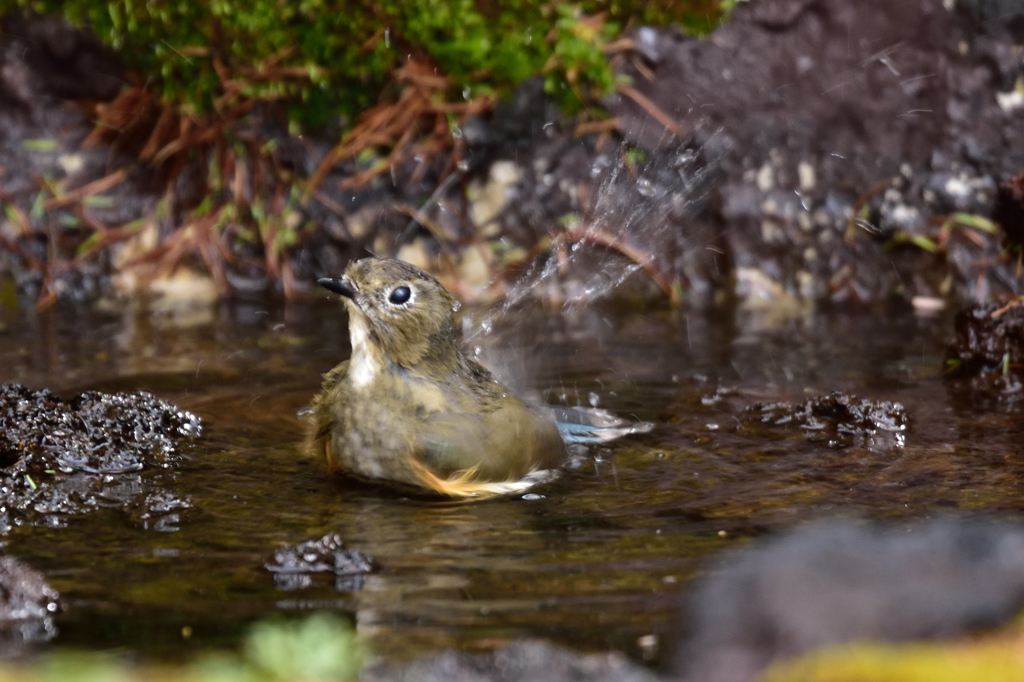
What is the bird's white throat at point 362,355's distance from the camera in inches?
190

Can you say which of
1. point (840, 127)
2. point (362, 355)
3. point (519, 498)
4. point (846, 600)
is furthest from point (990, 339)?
point (846, 600)

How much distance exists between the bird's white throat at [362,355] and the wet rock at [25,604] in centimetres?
189

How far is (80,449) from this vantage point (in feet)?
15.1

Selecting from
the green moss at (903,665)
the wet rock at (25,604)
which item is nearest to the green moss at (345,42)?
the wet rock at (25,604)

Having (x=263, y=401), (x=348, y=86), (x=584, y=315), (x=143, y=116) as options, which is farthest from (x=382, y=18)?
(x=263, y=401)

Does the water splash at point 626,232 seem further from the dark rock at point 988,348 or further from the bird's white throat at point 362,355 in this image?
the bird's white throat at point 362,355

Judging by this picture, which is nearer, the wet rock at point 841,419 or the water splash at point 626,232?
the wet rock at point 841,419

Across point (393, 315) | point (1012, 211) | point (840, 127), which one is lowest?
point (393, 315)

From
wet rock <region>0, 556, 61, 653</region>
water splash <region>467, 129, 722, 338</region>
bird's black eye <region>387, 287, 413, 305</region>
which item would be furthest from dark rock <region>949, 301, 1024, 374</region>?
wet rock <region>0, 556, 61, 653</region>

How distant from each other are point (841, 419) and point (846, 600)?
2675mm

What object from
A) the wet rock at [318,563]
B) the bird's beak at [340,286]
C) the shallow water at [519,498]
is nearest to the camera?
the shallow water at [519,498]

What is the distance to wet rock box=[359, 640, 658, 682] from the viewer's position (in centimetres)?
256

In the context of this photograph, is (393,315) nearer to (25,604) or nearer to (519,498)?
(519,498)

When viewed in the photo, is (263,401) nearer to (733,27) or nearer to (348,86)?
(348,86)
